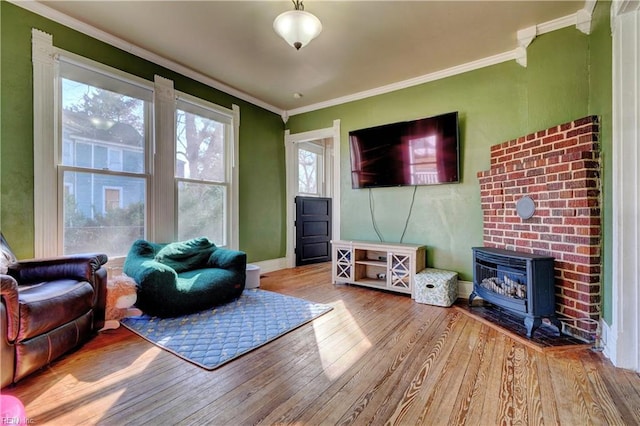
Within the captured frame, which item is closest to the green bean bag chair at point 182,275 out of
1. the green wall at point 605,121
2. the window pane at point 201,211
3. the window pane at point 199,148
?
the window pane at point 201,211

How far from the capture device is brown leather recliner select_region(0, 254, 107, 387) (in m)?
1.55

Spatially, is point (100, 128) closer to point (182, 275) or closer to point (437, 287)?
point (182, 275)

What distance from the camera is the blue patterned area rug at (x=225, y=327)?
2.00 meters

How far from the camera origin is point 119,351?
2008mm

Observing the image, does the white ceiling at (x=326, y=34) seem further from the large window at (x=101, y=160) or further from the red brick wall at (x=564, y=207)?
the red brick wall at (x=564, y=207)

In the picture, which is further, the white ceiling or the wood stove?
the white ceiling

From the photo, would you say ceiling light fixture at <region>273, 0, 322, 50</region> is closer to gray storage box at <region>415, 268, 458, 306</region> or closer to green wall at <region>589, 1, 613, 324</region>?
green wall at <region>589, 1, 613, 324</region>

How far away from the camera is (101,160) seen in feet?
9.35

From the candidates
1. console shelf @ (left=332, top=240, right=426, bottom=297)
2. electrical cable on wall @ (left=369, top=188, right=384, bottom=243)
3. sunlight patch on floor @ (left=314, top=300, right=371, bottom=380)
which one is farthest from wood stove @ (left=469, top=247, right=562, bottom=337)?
electrical cable on wall @ (left=369, top=188, right=384, bottom=243)

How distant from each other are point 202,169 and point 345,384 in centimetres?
321

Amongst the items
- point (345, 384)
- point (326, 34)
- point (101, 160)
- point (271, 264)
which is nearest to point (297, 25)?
point (326, 34)

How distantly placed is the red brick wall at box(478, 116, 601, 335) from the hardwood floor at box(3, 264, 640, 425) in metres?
0.49

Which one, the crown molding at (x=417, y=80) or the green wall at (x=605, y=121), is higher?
the crown molding at (x=417, y=80)

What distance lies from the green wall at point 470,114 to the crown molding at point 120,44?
4.97 ft
